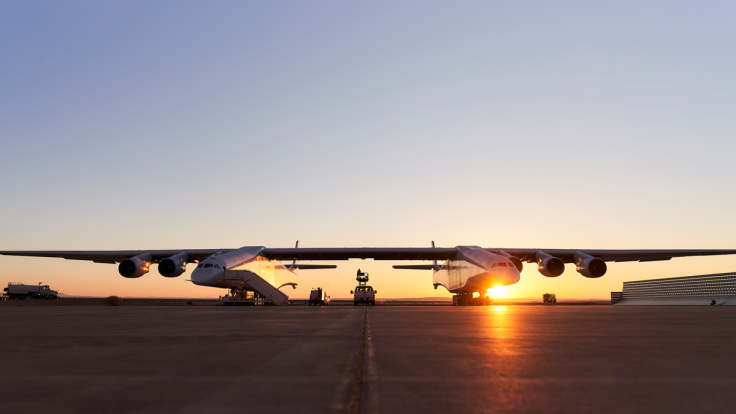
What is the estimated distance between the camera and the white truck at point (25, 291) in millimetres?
60772

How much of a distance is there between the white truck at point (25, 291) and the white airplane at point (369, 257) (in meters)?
25.3

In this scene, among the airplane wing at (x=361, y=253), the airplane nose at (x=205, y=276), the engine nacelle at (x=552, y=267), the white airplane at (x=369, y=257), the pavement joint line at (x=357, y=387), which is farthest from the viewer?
the airplane wing at (x=361, y=253)

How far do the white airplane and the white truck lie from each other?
25.3 meters

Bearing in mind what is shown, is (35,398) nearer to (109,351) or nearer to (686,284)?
(109,351)

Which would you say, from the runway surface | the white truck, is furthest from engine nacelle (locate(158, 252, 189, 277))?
the white truck

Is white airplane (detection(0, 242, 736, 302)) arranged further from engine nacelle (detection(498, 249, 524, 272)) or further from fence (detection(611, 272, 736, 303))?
fence (detection(611, 272, 736, 303))

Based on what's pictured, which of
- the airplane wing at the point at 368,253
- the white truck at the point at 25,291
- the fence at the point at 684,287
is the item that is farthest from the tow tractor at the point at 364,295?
the white truck at the point at 25,291

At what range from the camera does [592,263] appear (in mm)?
34656

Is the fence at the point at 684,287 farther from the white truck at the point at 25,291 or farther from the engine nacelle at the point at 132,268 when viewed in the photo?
the white truck at the point at 25,291

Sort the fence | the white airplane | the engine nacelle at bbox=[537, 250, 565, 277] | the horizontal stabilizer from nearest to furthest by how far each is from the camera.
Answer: the white airplane < the engine nacelle at bbox=[537, 250, 565, 277] < the fence < the horizontal stabilizer

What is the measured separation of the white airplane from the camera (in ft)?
105

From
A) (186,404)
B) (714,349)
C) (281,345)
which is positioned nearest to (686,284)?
(714,349)

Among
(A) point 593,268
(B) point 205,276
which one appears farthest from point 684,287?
(B) point 205,276

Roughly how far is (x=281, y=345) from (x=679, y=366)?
416 centimetres
